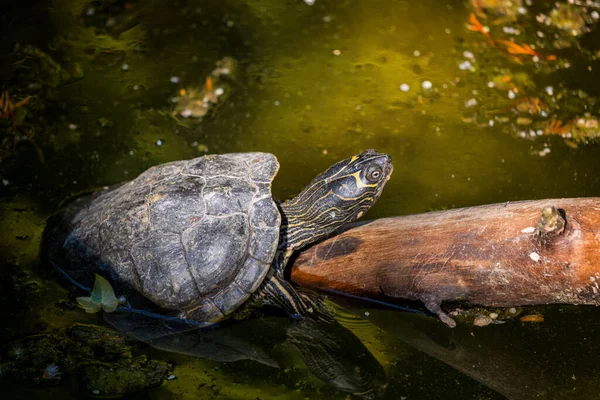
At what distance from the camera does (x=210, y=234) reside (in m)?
4.35

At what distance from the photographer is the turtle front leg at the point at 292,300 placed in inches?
179

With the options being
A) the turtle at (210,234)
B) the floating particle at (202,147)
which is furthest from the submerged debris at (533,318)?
the floating particle at (202,147)

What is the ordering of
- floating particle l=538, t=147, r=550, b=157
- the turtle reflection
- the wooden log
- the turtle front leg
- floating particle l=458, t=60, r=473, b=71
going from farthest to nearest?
floating particle l=458, t=60, r=473, b=71, floating particle l=538, t=147, r=550, b=157, the turtle front leg, the turtle reflection, the wooden log

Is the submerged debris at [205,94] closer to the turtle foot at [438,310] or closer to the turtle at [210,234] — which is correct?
the turtle at [210,234]

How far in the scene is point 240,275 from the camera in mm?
4402

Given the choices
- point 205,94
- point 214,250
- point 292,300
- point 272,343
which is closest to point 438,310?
point 292,300

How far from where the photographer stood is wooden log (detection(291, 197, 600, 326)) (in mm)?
3871

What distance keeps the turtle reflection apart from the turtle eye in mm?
1090

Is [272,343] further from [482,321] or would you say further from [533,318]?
[533,318]

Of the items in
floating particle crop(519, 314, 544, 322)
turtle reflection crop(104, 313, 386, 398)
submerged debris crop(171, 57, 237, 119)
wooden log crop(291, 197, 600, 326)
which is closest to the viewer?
wooden log crop(291, 197, 600, 326)

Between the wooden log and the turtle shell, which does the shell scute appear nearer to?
the turtle shell

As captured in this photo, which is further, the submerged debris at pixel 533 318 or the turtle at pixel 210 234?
the submerged debris at pixel 533 318

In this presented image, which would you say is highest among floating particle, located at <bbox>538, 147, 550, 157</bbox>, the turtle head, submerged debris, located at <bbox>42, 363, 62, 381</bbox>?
the turtle head

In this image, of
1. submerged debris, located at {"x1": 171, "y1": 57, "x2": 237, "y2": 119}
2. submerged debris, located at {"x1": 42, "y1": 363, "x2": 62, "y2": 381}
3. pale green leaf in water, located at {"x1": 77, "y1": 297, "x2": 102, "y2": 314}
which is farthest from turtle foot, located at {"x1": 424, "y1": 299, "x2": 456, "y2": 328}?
submerged debris, located at {"x1": 171, "y1": 57, "x2": 237, "y2": 119}
